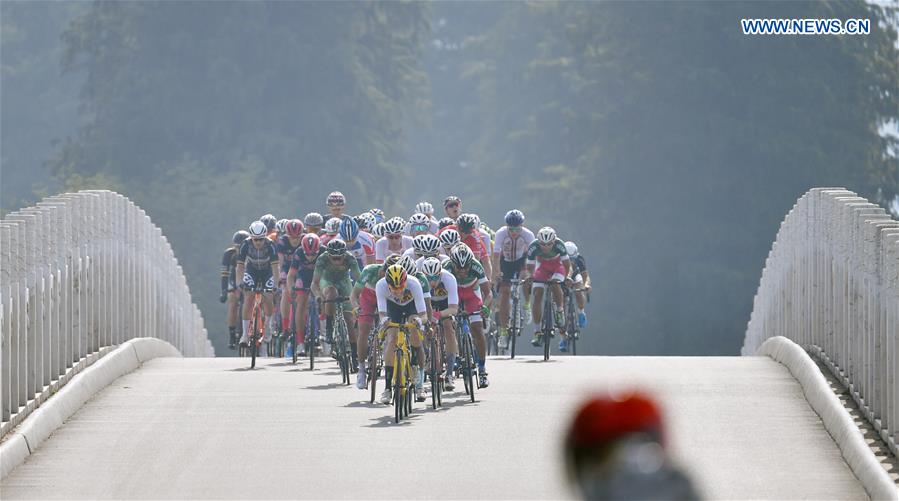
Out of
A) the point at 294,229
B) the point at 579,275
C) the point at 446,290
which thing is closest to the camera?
the point at 446,290

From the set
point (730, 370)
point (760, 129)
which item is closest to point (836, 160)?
point (760, 129)

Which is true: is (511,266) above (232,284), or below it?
above

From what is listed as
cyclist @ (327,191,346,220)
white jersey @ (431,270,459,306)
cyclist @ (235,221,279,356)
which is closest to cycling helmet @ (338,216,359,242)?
cyclist @ (235,221,279,356)

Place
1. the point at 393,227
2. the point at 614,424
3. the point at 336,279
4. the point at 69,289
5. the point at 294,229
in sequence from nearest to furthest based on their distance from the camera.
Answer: the point at 614,424
the point at 69,289
the point at 393,227
the point at 336,279
the point at 294,229

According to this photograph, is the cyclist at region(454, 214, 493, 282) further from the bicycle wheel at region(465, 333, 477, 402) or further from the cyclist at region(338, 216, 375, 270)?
the bicycle wheel at region(465, 333, 477, 402)

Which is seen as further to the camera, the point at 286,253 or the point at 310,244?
the point at 286,253

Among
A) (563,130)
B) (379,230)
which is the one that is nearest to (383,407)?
(379,230)

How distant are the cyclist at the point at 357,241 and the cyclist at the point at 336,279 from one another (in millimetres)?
747

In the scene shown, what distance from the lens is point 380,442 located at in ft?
50.5

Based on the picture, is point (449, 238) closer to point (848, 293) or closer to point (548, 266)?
point (548, 266)

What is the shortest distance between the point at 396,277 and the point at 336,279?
14.3ft

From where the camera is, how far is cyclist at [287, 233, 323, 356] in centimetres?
2316

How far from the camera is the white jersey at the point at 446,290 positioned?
17672 millimetres

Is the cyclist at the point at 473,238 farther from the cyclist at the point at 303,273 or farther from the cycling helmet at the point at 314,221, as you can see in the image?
the cycling helmet at the point at 314,221
